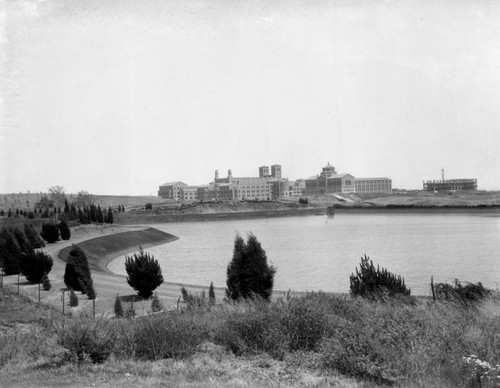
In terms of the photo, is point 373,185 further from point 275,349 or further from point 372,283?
point 275,349

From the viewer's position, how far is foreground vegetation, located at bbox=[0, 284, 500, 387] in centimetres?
665

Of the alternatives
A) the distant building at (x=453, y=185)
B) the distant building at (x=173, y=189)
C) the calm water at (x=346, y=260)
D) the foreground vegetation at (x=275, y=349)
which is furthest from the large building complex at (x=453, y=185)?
the foreground vegetation at (x=275, y=349)

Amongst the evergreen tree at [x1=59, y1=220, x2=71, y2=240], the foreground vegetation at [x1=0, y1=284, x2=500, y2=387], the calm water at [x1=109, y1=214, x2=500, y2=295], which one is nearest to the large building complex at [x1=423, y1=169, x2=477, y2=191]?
the calm water at [x1=109, y1=214, x2=500, y2=295]

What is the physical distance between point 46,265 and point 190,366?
23494mm

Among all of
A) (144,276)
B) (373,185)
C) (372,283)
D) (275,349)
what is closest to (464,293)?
(372,283)

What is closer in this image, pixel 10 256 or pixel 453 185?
pixel 10 256

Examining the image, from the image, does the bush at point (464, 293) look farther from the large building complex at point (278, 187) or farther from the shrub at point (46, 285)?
the large building complex at point (278, 187)

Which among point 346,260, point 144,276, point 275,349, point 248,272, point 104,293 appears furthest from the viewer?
point 346,260

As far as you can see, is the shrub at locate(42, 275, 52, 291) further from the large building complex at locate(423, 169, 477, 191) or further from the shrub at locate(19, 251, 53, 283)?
the large building complex at locate(423, 169, 477, 191)

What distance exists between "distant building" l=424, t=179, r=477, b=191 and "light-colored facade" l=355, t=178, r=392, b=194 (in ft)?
50.0

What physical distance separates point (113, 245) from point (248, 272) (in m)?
42.3

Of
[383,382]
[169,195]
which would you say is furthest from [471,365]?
[169,195]

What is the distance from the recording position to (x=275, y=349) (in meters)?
8.05

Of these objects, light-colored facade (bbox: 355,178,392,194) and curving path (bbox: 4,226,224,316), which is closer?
curving path (bbox: 4,226,224,316)
